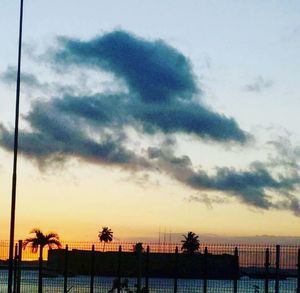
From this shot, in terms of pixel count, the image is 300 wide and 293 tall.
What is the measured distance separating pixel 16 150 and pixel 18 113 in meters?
1.74

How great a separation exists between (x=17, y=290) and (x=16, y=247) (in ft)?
7.93

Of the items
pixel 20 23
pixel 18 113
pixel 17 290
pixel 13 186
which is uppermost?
pixel 20 23

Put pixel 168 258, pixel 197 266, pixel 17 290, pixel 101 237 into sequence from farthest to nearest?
1. pixel 101 237
2. pixel 168 258
3. pixel 197 266
4. pixel 17 290

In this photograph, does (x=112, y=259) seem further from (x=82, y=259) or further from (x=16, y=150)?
(x=16, y=150)

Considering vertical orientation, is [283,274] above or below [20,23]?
below

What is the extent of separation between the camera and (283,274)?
111 feet

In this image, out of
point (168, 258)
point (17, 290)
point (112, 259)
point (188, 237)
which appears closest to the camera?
point (17, 290)

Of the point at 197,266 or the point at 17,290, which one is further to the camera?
the point at 197,266

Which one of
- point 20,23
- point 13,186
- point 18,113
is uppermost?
point 20,23

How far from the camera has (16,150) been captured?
34.5m

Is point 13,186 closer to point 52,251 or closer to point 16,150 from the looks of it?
point 16,150

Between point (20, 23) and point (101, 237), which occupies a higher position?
point (20, 23)

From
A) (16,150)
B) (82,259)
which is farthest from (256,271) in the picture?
(82,259)

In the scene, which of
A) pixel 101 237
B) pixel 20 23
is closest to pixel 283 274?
pixel 20 23
